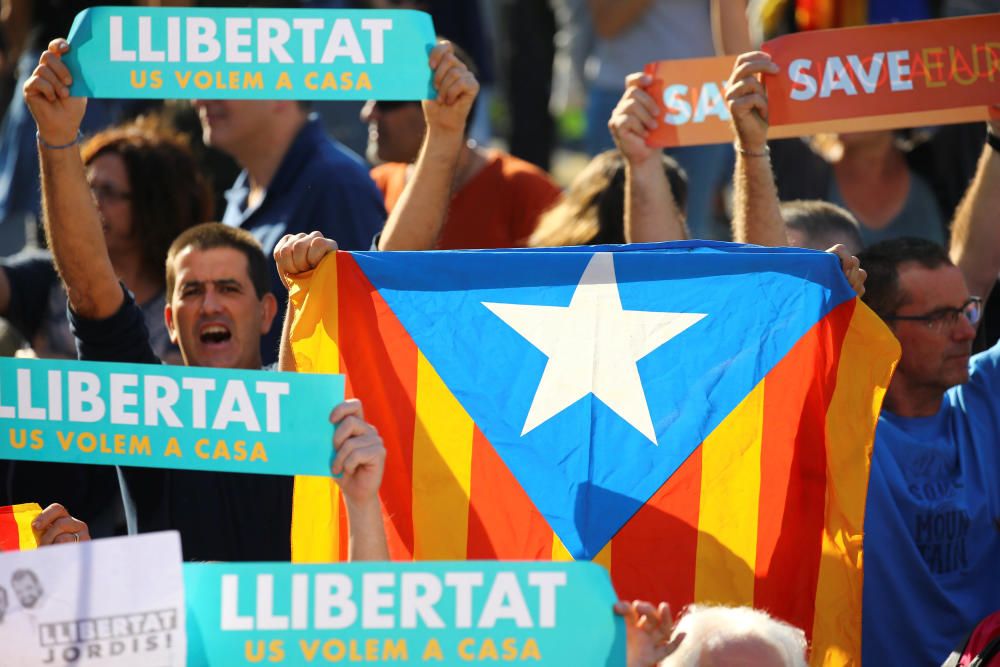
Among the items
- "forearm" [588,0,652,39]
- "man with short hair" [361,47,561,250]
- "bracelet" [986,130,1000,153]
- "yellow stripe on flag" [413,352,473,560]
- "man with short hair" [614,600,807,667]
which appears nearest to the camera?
"man with short hair" [614,600,807,667]

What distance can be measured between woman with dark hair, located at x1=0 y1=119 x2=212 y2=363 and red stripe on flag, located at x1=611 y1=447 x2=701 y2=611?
2089 millimetres

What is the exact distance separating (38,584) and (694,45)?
458cm

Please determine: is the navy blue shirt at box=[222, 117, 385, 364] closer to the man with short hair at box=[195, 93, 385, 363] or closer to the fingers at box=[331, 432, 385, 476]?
the man with short hair at box=[195, 93, 385, 363]

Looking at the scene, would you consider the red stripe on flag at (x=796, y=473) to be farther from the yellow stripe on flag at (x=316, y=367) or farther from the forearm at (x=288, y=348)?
the forearm at (x=288, y=348)

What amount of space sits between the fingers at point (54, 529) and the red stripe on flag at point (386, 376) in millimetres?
670

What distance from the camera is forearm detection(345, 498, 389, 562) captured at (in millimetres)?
2812

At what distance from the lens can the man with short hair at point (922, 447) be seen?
3.72m

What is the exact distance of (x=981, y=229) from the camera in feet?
14.5

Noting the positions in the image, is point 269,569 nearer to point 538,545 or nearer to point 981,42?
point 538,545

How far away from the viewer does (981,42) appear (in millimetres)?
3967

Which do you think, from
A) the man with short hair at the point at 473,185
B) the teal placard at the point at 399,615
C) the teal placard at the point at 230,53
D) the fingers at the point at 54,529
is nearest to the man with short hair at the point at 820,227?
the man with short hair at the point at 473,185

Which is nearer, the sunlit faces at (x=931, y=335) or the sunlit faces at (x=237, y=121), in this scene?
the sunlit faces at (x=931, y=335)

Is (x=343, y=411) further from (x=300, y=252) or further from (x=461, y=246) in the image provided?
(x=461, y=246)

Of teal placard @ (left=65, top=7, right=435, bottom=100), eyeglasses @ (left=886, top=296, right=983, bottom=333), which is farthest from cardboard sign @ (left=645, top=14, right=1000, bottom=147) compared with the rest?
teal placard @ (left=65, top=7, right=435, bottom=100)
